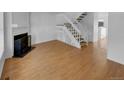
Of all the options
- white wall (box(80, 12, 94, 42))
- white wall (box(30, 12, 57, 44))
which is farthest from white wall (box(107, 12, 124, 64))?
white wall (box(30, 12, 57, 44))

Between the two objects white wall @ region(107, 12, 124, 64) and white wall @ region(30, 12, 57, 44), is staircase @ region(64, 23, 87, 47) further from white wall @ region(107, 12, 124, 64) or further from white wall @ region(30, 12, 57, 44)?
white wall @ region(107, 12, 124, 64)

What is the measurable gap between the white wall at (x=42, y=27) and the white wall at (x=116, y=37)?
470 centimetres

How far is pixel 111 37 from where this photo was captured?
19.1ft

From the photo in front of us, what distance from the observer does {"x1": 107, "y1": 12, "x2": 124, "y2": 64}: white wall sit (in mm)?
5336

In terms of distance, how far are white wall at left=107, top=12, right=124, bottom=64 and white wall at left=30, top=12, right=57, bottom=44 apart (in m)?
4.70

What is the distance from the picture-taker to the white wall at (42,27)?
9125mm

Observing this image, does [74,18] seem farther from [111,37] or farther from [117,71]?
[117,71]

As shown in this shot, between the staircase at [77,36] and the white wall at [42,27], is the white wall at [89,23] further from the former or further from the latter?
the white wall at [42,27]

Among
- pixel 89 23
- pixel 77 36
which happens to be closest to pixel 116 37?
pixel 77 36

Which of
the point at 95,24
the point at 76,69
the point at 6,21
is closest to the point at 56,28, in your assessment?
the point at 95,24

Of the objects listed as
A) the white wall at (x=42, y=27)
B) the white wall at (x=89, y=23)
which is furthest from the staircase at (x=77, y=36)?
the white wall at (x=42, y=27)

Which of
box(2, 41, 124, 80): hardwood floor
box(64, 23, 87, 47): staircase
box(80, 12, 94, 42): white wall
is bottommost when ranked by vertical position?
box(2, 41, 124, 80): hardwood floor

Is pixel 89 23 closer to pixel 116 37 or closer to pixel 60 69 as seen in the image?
pixel 116 37
